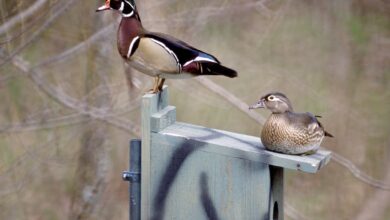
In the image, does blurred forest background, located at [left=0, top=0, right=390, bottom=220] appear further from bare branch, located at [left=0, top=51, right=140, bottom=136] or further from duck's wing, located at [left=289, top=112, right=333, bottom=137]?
duck's wing, located at [left=289, top=112, right=333, bottom=137]

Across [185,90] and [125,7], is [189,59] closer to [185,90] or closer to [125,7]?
[125,7]

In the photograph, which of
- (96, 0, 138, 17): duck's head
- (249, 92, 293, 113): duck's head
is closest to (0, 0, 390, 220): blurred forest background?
(96, 0, 138, 17): duck's head

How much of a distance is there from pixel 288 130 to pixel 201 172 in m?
0.32

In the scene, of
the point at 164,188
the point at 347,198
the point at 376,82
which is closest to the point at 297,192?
the point at 347,198

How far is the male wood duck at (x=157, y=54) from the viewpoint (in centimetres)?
295

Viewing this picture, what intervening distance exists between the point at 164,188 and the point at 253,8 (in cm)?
172

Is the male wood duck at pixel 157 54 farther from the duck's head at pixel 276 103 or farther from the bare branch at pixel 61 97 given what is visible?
the bare branch at pixel 61 97

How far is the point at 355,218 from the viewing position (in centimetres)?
494

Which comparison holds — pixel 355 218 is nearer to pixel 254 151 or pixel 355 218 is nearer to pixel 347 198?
pixel 347 198

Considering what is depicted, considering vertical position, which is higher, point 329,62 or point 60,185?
point 329,62

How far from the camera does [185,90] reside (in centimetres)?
462

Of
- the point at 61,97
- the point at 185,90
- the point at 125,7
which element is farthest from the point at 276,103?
the point at 61,97

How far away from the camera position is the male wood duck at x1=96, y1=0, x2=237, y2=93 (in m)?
2.95

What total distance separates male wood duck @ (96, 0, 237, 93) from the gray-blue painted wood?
0.31 ft
